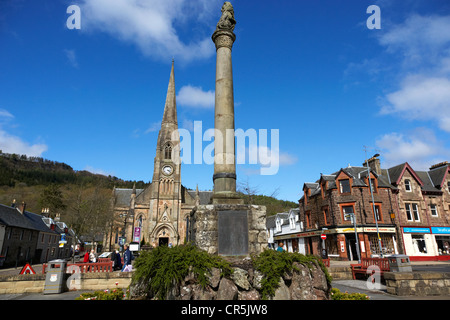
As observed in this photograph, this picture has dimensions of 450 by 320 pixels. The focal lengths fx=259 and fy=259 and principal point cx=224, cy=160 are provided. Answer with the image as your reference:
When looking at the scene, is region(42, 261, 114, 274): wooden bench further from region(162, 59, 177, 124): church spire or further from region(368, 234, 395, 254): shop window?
region(162, 59, 177, 124): church spire

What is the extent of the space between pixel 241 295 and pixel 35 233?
45.2 meters

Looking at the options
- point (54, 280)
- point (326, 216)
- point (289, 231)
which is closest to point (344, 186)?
point (326, 216)

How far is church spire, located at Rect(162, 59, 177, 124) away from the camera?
55750 mm

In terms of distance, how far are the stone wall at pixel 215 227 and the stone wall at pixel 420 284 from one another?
546 cm

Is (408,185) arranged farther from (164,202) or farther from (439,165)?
(164,202)

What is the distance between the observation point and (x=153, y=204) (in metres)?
49.5

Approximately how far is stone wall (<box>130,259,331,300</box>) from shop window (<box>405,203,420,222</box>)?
99.8 feet

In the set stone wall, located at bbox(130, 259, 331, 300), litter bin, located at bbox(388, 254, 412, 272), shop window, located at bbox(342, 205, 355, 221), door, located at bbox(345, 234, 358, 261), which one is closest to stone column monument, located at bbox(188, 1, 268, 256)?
stone wall, located at bbox(130, 259, 331, 300)

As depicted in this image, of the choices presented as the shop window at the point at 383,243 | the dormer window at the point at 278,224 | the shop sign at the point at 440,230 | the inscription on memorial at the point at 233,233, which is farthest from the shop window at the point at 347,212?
the inscription on memorial at the point at 233,233

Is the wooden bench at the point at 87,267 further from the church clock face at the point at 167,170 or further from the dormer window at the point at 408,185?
the church clock face at the point at 167,170

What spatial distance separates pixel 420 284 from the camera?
9422mm

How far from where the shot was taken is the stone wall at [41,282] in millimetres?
9938
